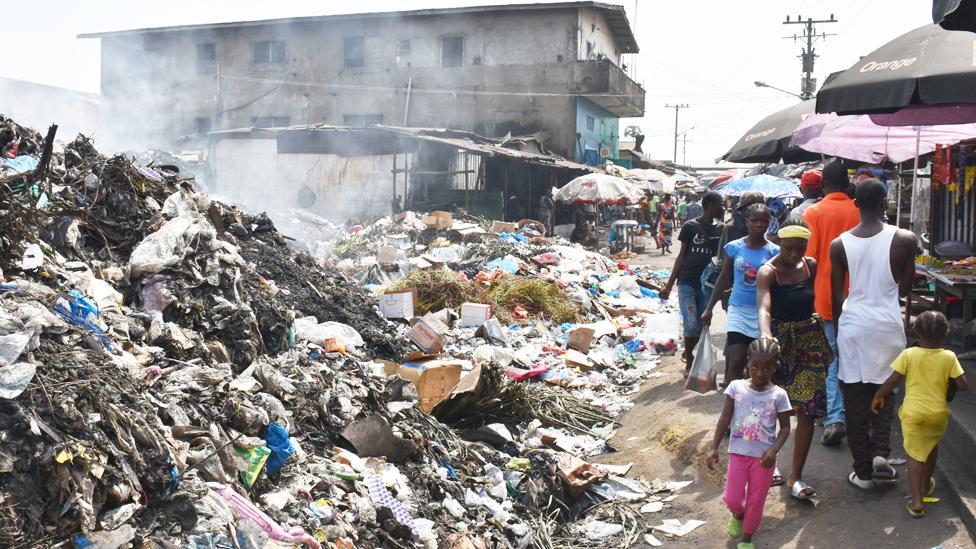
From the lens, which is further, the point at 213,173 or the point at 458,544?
the point at 213,173

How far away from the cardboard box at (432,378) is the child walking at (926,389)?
3402 mm

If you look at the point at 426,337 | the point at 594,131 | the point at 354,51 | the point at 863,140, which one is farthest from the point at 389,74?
the point at 863,140

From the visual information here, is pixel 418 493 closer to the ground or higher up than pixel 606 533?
higher up

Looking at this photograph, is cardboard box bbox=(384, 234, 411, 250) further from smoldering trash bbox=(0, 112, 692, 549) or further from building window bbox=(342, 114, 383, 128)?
building window bbox=(342, 114, 383, 128)

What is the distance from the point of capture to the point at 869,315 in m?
4.21

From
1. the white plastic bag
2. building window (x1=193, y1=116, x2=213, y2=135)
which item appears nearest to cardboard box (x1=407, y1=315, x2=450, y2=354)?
the white plastic bag

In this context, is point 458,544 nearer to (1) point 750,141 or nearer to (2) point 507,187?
(1) point 750,141

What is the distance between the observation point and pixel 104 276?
595 centimetres

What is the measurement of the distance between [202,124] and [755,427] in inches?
1257

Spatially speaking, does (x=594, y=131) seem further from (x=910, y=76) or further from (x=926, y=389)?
(x=926, y=389)

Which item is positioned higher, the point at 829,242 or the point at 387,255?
the point at 829,242

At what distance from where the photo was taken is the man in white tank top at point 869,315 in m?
4.18

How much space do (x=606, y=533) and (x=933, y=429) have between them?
78.7 inches

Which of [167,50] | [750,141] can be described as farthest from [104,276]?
[167,50]
